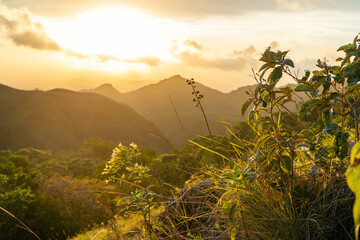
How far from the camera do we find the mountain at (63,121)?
5090 centimetres

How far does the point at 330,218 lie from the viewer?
7.19 feet

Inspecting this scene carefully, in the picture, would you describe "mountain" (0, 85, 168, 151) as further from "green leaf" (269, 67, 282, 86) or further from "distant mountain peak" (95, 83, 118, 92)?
"distant mountain peak" (95, 83, 118, 92)

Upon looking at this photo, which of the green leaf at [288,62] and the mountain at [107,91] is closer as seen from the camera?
the green leaf at [288,62]

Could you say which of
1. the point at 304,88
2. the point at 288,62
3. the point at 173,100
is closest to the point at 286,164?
the point at 304,88

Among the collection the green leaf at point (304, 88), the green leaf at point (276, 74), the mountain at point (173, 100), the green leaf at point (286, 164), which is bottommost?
the mountain at point (173, 100)

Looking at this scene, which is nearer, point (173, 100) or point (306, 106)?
point (306, 106)

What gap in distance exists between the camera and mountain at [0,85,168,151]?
167 feet

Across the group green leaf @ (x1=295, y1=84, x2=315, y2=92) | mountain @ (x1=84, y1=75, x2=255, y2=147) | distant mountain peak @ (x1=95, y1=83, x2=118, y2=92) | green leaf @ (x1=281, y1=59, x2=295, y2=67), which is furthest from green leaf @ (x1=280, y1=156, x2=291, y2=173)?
distant mountain peak @ (x1=95, y1=83, x2=118, y2=92)

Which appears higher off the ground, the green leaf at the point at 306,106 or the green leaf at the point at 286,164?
the green leaf at the point at 306,106

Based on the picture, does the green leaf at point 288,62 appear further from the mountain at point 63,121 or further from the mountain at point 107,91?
the mountain at point 107,91

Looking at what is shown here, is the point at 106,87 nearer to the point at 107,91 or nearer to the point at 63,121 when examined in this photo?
the point at 107,91

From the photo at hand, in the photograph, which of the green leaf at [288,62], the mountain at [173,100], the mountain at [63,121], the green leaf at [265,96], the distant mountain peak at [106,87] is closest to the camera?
the green leaf at [288,62]

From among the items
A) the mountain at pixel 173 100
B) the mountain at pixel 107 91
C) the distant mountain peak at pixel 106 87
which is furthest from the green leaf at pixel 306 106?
the distant mountain peak at pixel 106 87

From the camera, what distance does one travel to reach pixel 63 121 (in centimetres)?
5906
